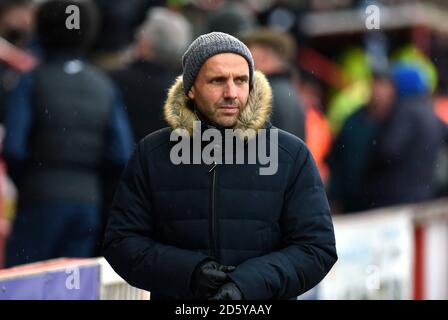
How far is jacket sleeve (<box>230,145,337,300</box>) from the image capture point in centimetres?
452

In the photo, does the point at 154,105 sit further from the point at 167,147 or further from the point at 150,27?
the point at 167,147

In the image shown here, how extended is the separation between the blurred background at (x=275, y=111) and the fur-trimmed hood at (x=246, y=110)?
657 mm

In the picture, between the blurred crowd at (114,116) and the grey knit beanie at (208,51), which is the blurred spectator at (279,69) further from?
the grey knit beanie at (208,51)

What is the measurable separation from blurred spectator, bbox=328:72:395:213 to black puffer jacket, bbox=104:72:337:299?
5406mm

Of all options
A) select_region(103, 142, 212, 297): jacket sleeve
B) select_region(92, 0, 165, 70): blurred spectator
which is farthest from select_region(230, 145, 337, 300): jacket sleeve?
select_region(92, 0, 165, 70): blurred spectator

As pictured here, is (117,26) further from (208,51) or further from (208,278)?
(208,278)

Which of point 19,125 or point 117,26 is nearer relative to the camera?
point 19,125

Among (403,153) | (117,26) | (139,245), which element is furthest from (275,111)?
(403,153)

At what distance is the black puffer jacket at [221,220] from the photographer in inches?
179

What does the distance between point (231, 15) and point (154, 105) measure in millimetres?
1053

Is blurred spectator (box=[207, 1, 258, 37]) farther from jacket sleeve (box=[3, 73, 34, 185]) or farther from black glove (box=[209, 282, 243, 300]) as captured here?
black glove (box=[209, 282, 243, 300])

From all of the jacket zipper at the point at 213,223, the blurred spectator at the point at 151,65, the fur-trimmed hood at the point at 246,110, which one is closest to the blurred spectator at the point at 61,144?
the blurred spectator at the point at 151,65

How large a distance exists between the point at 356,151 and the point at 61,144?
3.49 metres

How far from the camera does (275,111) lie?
5574 millimetres
